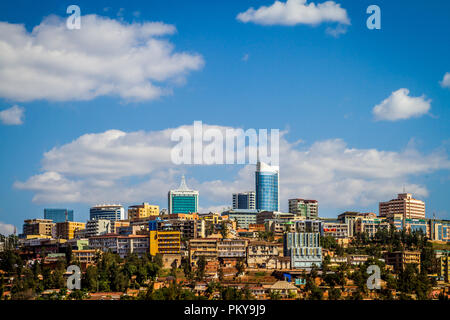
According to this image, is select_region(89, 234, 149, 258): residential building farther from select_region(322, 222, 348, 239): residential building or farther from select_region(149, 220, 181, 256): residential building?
select_region(322, 222, 348, 239): residential building

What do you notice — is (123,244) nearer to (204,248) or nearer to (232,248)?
(204,248)

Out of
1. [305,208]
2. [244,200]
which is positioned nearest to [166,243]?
[305,208]

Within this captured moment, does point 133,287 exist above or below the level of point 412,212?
below

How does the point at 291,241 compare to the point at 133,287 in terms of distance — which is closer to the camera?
the point at 133,287

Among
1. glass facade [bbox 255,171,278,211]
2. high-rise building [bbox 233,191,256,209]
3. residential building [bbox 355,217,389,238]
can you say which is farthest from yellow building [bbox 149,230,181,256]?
high-rise building [bbox 233,191,256,209]

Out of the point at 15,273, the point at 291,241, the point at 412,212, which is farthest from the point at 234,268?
the point at 412,212

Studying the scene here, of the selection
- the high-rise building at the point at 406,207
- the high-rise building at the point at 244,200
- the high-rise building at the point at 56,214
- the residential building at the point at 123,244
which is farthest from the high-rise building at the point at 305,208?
the high-rise building at the point at 56,214
